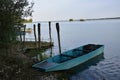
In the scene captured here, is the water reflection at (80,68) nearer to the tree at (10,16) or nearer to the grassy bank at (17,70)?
the grassy bank at (17,70)

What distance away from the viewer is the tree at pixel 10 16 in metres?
16.1

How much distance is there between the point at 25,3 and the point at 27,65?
17.9 ft

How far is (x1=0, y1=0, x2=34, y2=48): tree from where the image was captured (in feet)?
52.7

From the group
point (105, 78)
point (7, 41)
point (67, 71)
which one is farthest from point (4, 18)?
point (105, 78)

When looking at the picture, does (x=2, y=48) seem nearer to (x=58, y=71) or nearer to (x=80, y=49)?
(x=58, y=71)

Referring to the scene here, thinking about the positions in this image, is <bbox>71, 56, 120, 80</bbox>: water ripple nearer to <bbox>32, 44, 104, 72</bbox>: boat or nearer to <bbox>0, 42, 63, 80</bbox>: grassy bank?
<bbox>32, 44, 104, 72</bbox>: boat

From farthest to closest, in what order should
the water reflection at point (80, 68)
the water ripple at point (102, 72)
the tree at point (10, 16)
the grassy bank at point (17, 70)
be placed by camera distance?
1. the water ripple at point (102, 72)
2. the water reflection at point (80, 68)
3. the tree at point (10, 16)
4. the grassy bank at point (17, 70)

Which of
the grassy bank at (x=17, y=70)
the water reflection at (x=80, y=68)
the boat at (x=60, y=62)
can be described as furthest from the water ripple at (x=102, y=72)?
the grassy bank at (x=17, y=70)

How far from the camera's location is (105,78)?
1850 cm

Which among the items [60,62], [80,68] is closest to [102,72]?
[80,68]

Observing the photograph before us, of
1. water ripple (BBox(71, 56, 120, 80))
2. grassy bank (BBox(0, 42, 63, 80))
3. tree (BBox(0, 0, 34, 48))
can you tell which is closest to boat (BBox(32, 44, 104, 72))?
grassy bank (BBox(0, 42, 63, 80))

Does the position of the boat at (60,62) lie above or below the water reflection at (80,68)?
above

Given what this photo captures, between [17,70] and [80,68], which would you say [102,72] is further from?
[17,70]

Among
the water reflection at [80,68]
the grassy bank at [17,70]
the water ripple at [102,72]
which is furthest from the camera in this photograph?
the water ripple at [102,72]
